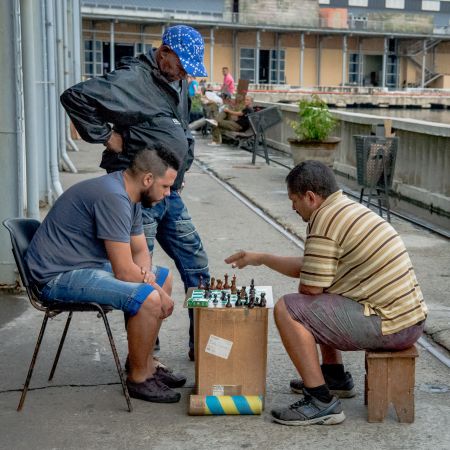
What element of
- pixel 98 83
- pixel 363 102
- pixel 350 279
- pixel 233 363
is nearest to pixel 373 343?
pixel 350 279

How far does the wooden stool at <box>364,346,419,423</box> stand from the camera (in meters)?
4.18

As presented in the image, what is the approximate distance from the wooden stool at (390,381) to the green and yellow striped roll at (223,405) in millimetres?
557

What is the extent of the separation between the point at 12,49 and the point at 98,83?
6.83 ft

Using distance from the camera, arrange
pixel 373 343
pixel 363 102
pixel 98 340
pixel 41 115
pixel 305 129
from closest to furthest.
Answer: pixel 373 343, pixel 98 340, pixel 41 115, pixel 305 129, pixel 363 102

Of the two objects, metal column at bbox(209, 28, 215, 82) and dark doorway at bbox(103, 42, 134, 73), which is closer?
dark doorway at bbox(103, 42, 134, 73)

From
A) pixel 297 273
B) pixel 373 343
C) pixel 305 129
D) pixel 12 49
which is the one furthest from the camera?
pixel 305 129

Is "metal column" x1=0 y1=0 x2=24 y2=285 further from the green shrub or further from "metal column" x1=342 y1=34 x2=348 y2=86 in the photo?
"metal column" x1=342 y1=34 x2=348 y2=86

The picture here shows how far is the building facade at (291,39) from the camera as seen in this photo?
57.9 metres

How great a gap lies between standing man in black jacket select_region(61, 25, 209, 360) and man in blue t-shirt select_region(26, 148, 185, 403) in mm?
286

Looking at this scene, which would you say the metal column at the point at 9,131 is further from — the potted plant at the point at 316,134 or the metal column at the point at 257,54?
the metal column at the point at 257,54

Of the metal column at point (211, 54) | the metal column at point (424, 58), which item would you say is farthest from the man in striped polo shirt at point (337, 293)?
the metal column at point (424, 58)

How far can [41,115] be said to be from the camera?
33.4 ft

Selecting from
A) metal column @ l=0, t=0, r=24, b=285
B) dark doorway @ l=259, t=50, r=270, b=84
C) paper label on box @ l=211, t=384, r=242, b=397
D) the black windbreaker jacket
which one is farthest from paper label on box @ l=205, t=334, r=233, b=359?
dark doorway @ l=259, t=50, r=270, b=84

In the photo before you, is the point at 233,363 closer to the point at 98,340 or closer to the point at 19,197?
the point at 98,340
